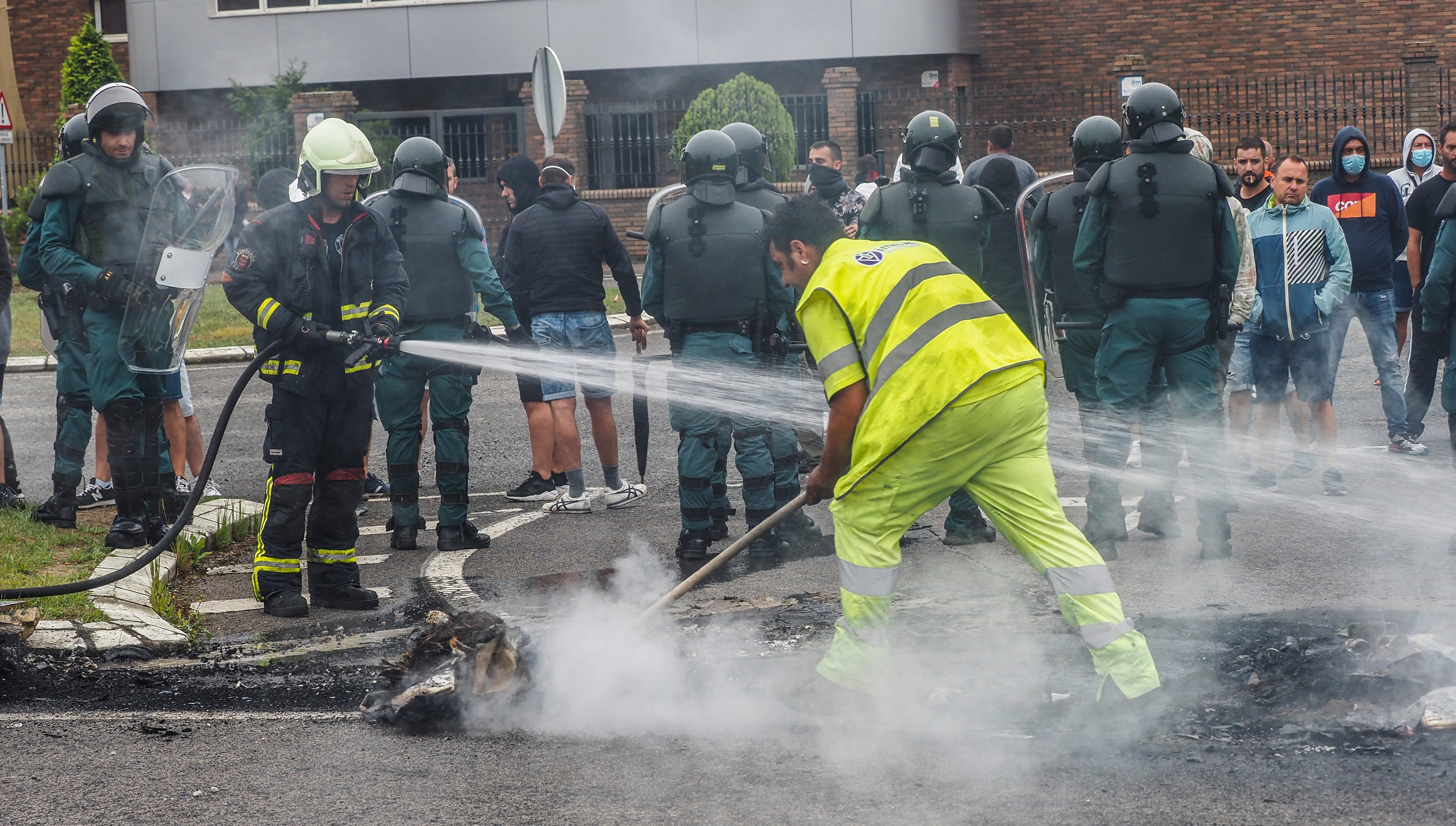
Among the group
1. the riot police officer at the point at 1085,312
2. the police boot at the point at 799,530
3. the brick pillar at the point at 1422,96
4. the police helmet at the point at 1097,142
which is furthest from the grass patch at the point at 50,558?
the brick pillar at the point at 1422,96

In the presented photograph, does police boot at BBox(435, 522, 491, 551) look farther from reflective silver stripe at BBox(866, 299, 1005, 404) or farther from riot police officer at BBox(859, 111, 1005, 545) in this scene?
reflective silver stripe at BBox(866, 299, 1005, 404)

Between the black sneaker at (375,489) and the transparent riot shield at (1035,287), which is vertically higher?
the transparent riot shield at (1035,287)

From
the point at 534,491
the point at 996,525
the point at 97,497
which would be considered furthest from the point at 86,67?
the point at 996,525

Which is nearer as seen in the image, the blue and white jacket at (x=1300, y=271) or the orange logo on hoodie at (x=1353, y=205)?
the blue and white jacket at (x=1300, y=271)

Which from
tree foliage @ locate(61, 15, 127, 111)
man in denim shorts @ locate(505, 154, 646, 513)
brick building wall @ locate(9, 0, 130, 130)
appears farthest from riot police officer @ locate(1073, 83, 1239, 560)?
brick building wall @ locate(9, 0, 130, 130)

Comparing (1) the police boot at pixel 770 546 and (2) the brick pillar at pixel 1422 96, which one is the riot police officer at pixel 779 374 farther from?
(2) the brick pillar at pixel 1422 96

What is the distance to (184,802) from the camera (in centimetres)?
386

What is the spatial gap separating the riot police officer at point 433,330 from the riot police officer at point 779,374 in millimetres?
1213

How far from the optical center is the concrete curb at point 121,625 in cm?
532

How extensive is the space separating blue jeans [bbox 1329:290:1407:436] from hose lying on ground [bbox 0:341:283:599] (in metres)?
5.88

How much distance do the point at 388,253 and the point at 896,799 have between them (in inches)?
141

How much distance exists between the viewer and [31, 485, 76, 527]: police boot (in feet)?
24.2

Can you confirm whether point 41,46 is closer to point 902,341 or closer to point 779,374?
point 779,374

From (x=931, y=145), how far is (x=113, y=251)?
154 inches
